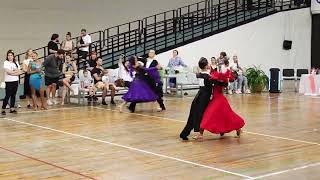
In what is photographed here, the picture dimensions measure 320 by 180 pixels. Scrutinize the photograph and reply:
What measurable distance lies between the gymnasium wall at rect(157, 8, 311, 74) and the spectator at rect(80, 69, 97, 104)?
4868 mm

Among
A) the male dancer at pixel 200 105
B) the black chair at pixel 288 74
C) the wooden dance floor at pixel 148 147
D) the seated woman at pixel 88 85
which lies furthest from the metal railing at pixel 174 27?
the male dancer at pixel 200 105

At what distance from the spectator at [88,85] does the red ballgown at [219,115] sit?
608 centimetres

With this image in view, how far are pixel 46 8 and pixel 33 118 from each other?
25.7ft

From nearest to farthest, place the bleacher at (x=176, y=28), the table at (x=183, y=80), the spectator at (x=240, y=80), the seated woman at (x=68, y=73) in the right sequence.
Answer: the seated woman at (x=68, y=73)
the table at (x=183, y=80)
the spectator at (x=240, y=80)
the bleacher at (x=176, y=28)

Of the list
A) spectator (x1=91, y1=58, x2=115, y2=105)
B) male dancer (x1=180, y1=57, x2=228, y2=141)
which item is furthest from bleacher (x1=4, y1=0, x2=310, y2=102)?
male dancer (x1=180, y1=57, x2=228, y2=141)

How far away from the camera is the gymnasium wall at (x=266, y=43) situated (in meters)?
19.7

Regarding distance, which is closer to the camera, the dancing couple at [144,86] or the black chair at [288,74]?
the dancing couple at [144,86]

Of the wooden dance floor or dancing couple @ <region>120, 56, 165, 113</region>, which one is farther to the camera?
dancing couple @ <region>120, 56, 165, 113</region>

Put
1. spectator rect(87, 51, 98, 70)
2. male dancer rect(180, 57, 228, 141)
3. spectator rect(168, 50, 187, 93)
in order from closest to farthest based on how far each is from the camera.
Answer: male dancer rect(180, 57, 228, 141), spectator rect(87, 51, 98, 70), spectator rect(168, 50, 187, 93)

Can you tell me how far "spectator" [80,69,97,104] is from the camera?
14.1 metres

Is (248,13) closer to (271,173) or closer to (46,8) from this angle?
(46,8)

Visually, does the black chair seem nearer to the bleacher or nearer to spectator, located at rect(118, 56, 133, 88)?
the bleacher

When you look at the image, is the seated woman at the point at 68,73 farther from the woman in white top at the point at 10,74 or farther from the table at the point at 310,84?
the table at the point at 310,84

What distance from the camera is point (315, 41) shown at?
2288 centimetres
